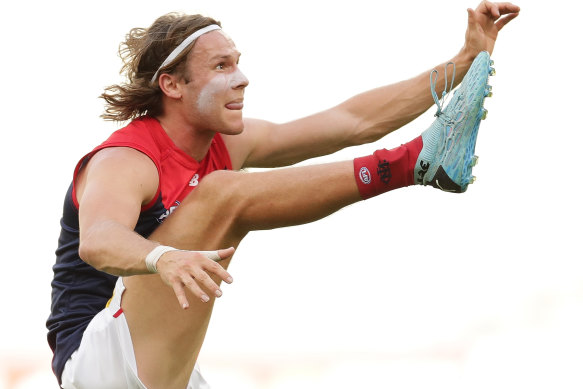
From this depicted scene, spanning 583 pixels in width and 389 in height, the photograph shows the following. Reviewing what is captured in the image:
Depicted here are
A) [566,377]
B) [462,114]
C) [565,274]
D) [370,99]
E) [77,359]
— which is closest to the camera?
[462,114]

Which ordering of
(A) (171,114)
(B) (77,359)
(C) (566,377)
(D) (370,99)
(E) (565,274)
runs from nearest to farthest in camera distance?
(B) (77,359), (A) (171,114), (D) (370,99), (C) (566,377), (E) (565,274)

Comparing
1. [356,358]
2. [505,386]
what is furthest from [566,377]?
[356,358]

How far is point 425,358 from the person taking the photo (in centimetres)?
523

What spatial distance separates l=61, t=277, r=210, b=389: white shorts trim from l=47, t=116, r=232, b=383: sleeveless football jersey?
0.10m

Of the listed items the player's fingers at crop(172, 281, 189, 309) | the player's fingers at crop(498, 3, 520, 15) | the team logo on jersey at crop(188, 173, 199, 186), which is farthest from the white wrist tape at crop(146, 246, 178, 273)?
the player's fingers at crop(498, 3, 520, 15)

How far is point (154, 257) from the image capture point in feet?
7.79

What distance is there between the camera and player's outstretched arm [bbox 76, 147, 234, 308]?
7.43 ft

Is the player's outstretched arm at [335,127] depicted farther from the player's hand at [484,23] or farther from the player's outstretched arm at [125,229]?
the player's outstretched arm at [125,229]

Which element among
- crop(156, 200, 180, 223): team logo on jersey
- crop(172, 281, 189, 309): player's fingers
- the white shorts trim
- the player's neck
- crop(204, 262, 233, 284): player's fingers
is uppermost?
the player's neck

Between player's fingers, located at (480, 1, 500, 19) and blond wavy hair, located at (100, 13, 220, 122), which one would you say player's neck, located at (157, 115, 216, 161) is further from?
player's fingers, located at (480, 1, 500, 19)

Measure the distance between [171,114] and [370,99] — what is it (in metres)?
0.79

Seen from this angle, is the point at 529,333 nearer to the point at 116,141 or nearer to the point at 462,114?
the point at 462,114

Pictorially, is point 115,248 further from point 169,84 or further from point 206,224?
point 169,84

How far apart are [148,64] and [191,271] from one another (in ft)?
4.47
